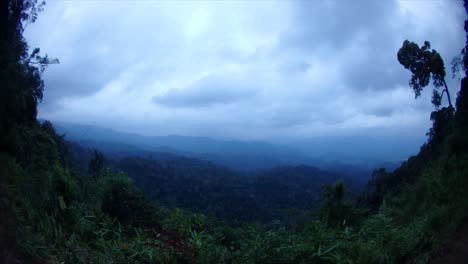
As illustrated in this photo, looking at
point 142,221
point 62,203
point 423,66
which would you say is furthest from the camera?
point 423,66

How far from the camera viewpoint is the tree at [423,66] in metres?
15.1

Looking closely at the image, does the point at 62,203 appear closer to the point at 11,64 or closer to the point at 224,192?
the point at 11,64

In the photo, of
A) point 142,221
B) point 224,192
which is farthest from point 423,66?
point 224,192

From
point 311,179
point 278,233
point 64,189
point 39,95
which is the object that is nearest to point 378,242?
point 278,233

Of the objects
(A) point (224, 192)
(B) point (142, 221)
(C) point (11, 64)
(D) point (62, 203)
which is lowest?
(A) point (224, 192)

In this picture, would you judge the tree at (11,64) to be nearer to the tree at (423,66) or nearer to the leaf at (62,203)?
the leaf at (62,203)

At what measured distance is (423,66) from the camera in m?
15.7

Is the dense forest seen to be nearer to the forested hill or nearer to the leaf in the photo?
the leaf

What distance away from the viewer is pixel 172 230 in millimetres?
7238

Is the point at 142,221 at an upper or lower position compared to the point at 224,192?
upper

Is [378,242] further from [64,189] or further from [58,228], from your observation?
[64,189]

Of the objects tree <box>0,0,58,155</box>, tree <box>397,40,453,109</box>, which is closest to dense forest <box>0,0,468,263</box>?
tree <box>0,0,58,155</box>

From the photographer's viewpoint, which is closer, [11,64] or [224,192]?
[11,64]

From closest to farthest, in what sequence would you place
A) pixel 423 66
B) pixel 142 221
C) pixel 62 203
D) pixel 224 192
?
pixel 62 203
pixel 142 221
pixel 423 66
pixel 224 192
